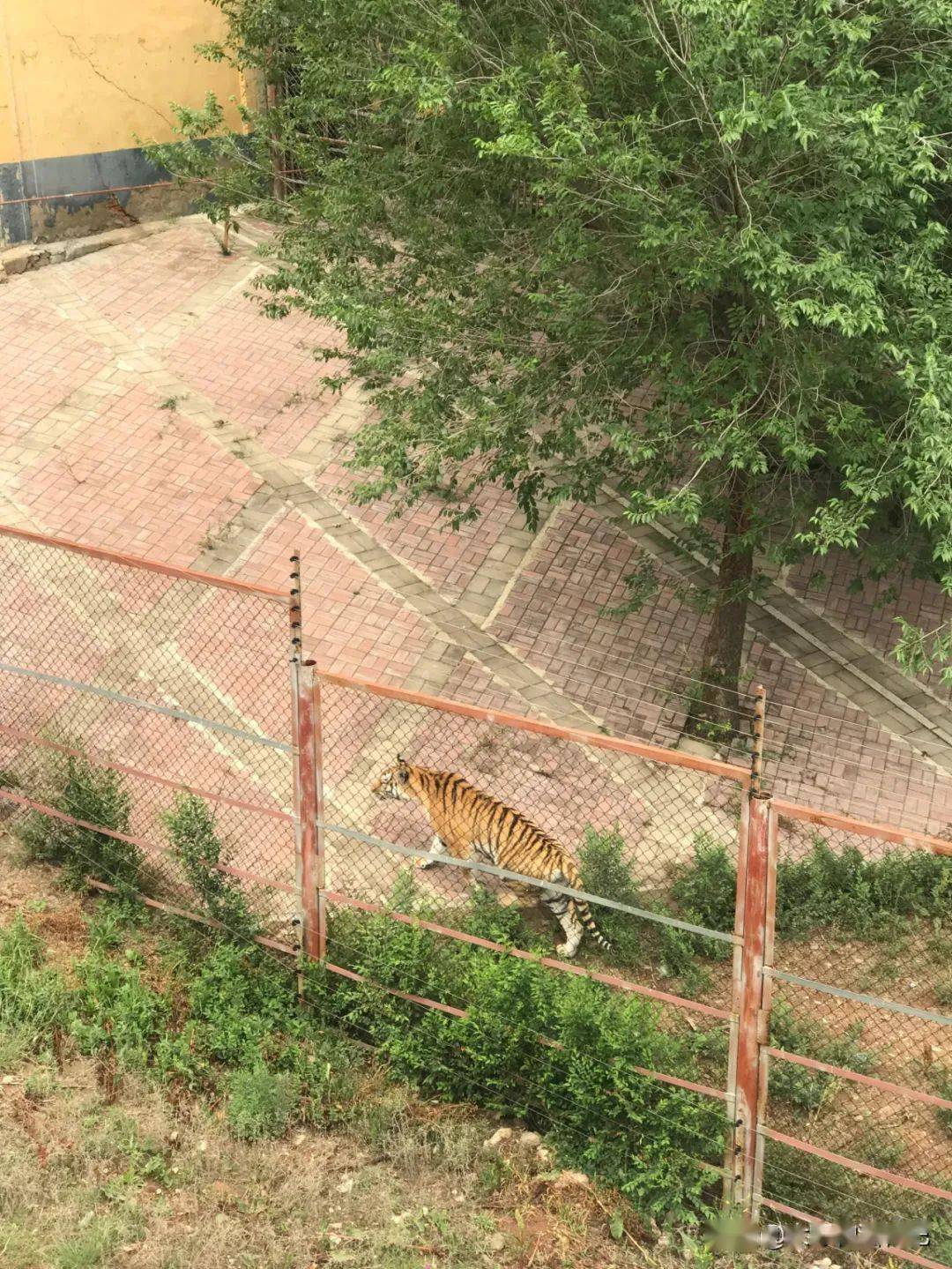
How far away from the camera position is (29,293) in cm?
1556

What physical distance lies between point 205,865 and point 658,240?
4.25 metres

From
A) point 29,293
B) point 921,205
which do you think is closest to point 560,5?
point 921,205

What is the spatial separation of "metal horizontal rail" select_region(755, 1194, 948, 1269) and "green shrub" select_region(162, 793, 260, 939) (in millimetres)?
2988

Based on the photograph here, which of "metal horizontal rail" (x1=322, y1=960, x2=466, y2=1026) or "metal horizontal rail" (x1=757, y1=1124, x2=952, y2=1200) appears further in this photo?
"metal horizontal rail" (x1=322, y1=960, x2=466, y2=1026)

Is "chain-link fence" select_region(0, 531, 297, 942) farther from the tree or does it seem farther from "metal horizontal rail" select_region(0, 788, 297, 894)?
the tree

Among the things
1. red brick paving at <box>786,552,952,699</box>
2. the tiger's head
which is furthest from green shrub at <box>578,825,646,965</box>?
Result: red brick paving at <box>786,552,952,699</box>

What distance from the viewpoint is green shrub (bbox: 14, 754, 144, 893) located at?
8.46 m

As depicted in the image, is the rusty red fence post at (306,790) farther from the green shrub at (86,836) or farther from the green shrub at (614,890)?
the green shrub at (614,890)

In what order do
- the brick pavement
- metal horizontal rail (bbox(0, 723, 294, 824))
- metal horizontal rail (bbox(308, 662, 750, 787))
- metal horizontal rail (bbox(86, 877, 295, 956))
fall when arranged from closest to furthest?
1. metal horizontal rail (bbox(308, 662, 750, 787))
2. metal horizontal rail (bbox(0, 723, 294, 824))
3. metal horizontal rail (bbox(86, 877, 295, 956))
4. the brick pavement

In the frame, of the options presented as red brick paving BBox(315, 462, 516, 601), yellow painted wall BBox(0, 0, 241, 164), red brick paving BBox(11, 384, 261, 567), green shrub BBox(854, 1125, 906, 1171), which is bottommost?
green shrub BBox(854, 1125, 906, 1171)

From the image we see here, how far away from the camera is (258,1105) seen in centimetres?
699

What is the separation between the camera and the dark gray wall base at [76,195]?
1580 centimetres

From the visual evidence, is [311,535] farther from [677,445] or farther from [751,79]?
[751,79]

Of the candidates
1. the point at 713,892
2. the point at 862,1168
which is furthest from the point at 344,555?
the point at 862,1168
